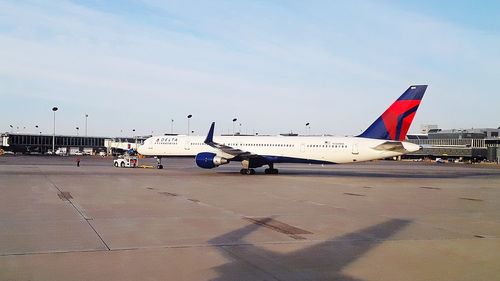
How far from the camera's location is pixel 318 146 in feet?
114

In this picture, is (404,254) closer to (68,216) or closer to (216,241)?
(216,241)

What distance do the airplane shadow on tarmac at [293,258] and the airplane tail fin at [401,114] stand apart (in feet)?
71.9

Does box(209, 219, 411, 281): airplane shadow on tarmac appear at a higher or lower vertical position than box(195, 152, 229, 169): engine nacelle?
lower

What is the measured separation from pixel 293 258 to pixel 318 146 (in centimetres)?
2663

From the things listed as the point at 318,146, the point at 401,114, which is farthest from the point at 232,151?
the point at 401,114

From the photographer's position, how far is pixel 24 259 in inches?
309

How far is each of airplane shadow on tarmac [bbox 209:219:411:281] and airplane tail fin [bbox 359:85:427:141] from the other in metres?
21.9

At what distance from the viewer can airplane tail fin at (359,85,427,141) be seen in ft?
104

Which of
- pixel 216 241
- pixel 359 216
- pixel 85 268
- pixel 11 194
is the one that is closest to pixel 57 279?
pixel 85 268

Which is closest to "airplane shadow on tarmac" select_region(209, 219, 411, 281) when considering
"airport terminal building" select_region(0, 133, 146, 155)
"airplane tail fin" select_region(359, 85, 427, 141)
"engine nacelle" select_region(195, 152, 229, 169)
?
"airplane tail fin" select_region(359, 85, 427, 141)

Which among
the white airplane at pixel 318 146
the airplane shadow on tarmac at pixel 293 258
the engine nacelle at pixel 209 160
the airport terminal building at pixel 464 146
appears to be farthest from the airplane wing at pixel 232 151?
the airport terminal building at pixel 464 146

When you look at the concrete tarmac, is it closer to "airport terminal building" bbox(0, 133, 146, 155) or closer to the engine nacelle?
the engine nacelle

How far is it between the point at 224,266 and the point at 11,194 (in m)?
13.5

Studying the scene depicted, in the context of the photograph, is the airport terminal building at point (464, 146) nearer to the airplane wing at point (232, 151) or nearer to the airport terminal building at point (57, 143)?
the airplane wing at point (232, 151)
